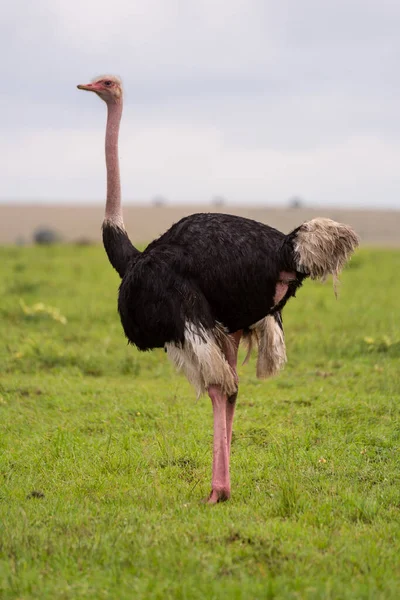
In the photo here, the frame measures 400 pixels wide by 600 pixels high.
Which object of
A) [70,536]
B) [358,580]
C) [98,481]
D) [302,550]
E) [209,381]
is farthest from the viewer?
[98,481]

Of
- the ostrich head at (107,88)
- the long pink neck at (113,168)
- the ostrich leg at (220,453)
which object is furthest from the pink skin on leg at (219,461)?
the ostrich head at (107,88)

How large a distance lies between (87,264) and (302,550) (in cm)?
1573

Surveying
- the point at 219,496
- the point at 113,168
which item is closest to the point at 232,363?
the point at 219,496

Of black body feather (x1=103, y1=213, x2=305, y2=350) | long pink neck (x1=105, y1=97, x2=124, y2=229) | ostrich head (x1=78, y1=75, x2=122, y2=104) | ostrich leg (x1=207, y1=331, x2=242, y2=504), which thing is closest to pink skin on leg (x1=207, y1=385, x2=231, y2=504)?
ostrich leg (x1=207, y1=331, x2=242, y2=504)

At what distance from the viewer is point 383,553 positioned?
4445 millimetres

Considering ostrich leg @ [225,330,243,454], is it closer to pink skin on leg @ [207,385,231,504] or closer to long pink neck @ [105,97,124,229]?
pink skin on leg @ [207,385,231,504]

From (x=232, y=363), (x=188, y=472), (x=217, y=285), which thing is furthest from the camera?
(x=188, y=472)

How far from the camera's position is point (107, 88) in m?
6.63

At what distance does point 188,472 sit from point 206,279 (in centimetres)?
154

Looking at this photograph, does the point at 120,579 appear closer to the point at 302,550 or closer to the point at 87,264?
the point at 302,550

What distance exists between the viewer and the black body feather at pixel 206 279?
17.5ft

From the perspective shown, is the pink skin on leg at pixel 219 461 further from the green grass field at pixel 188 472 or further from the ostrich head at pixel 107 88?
the ostrich head at pixel 107 88

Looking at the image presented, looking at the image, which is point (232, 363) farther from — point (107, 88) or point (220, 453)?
point (107, 88)

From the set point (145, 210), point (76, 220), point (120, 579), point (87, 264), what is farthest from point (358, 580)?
point (145, 210)
